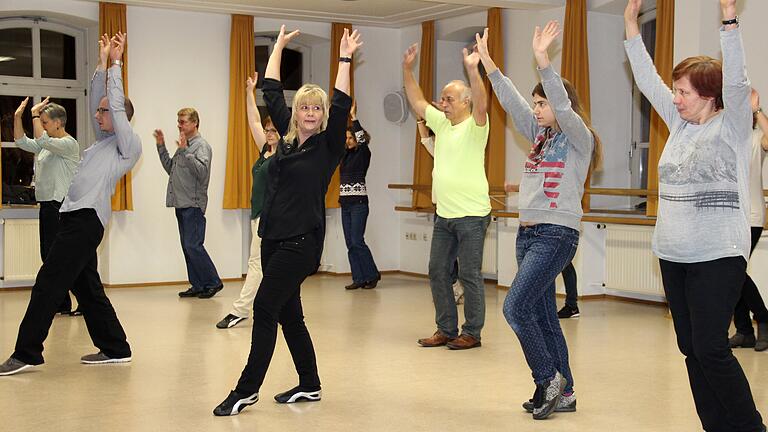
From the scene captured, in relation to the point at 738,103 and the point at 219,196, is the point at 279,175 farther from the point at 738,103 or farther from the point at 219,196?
the point at 219,196

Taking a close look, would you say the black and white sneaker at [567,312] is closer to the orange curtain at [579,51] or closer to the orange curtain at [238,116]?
the orange curtain at [579,51]

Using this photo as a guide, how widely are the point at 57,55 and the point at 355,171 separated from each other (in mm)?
3231

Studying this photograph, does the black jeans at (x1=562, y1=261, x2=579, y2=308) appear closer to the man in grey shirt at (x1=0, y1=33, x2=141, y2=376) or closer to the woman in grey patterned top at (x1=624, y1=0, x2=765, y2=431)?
the man in grey shirt at (x1=0, y1=33, x2=141, y2=376)

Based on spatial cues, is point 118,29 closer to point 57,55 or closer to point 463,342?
point 57,55

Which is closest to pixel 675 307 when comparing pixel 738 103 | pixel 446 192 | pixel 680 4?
pixel 738 103

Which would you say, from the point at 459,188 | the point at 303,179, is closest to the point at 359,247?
the point at 459,188

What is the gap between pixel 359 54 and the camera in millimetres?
11039

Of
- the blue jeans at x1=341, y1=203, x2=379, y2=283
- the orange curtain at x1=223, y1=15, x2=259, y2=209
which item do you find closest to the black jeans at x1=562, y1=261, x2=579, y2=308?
the blue jeans at x1=341, y1=203, x2=379, y2=283

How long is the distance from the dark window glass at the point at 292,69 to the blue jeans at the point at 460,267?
5.55m

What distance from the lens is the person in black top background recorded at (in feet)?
31.2

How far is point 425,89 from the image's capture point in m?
10.7

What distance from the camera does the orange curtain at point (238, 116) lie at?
10.0 meters

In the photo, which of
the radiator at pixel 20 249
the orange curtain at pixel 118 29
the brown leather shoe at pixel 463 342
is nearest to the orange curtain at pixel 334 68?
the orange curtain at pixel 118 29

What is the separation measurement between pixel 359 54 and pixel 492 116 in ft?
6.84
